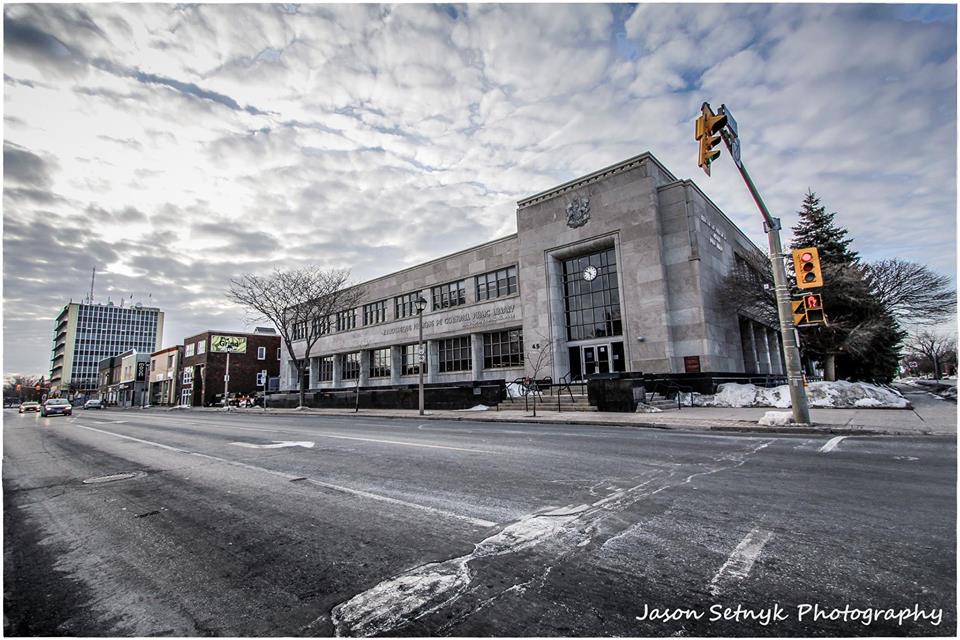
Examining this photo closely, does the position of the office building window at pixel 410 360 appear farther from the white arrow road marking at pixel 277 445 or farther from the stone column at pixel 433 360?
the white arrow road marking at pixel 277 445

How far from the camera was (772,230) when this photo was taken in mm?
12773

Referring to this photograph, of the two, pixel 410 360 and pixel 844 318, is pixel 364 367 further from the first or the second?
pixel 844 318

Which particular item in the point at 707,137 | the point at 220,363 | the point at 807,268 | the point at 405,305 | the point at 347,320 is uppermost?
the point at 405,305

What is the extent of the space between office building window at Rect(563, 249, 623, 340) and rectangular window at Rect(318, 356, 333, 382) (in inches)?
1113

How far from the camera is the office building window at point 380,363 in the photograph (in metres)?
41.4

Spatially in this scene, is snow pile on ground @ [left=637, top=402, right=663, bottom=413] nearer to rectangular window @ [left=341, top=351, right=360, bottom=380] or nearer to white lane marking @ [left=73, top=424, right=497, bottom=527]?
white lane marking @ [left=73, top=424, right=497, bottom=527]

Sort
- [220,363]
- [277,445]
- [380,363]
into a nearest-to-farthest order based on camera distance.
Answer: [277,445], [380,363], [220,363]

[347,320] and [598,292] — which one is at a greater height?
[347,320]

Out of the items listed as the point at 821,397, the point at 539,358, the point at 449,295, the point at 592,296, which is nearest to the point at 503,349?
the point at 539,358

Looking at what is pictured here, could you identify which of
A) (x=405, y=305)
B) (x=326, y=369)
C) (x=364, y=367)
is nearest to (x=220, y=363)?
(x=326, y=369)

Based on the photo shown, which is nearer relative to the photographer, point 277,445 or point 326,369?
point 277,445

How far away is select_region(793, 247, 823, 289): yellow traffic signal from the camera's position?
36.3ft

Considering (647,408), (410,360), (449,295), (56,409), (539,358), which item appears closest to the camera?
(647,408)

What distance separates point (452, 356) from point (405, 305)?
7394mm
